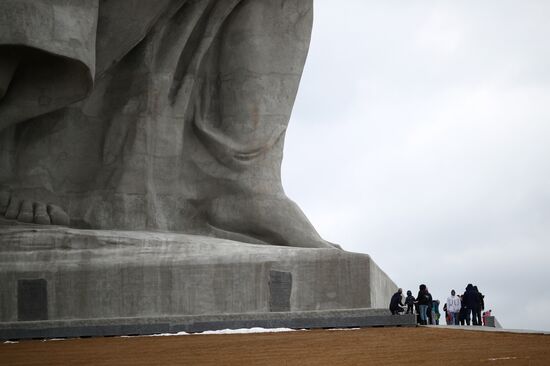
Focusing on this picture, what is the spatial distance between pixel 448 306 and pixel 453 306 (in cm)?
8

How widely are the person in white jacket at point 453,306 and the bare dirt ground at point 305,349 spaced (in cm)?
572

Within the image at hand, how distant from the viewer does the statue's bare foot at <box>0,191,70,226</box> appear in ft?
52.1

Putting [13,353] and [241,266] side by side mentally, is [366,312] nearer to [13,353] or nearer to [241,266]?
[241,266]

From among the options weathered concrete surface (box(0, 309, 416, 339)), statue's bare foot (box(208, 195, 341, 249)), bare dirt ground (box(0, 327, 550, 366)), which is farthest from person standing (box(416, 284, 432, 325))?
bare dirt ground (box(0, 327, 550, 366))

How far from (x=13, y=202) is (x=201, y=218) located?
75.6 inches

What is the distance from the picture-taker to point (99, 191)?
16.3 meters

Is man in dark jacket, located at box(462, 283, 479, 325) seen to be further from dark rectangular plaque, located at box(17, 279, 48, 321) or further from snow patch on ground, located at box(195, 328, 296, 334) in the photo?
dark rectangular plaque, located at box(17, 279, 48, 321)

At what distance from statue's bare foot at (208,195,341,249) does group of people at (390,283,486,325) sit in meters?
1.07

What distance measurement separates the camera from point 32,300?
15.2 metres

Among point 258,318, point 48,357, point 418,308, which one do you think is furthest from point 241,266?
point 48,357

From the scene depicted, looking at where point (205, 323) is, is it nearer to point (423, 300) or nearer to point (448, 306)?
point (423, 300)

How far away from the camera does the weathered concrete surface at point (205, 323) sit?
14.0m

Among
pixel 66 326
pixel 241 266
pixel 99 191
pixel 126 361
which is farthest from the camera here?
pixel 99 191

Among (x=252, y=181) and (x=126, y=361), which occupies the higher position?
(x=252, y=181)
